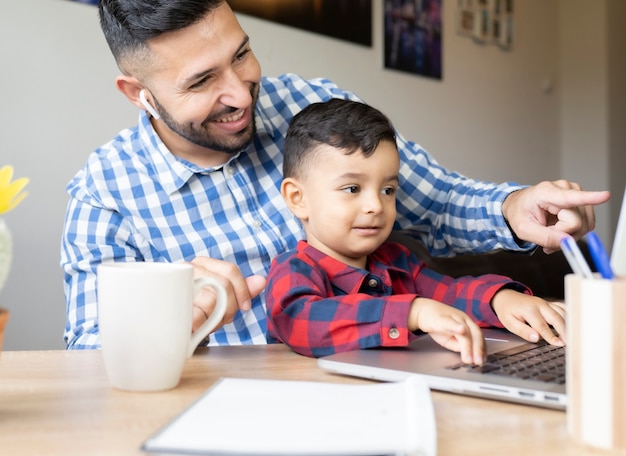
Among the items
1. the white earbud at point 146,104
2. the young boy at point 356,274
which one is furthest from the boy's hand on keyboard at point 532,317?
the white earbud at point 146,104

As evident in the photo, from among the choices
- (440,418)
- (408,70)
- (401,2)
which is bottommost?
(440,418)

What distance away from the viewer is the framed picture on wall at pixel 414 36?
10.3ft

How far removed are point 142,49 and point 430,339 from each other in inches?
32.1

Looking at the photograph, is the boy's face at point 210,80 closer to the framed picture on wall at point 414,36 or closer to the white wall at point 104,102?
the white wall at point 104,102

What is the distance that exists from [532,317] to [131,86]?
0.94 m

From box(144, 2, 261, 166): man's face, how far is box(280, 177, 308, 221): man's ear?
147 mm

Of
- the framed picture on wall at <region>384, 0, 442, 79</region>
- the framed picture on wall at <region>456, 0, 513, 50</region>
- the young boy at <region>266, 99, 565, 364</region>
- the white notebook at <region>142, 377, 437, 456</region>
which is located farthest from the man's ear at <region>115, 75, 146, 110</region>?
the framed picture on wall at <region>456, 0, 513, 50</region>

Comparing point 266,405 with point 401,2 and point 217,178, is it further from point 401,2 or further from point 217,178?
point 401,2

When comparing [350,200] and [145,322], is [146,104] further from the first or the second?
[145,322]

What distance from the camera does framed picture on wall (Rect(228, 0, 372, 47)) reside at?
8.22 feet

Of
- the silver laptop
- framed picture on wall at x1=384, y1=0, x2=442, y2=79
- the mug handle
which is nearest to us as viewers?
the silver laptop

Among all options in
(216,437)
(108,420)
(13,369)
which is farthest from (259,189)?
(216,437)

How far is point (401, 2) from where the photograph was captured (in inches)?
126

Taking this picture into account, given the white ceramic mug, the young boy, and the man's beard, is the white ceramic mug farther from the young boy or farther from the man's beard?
the man's beard
